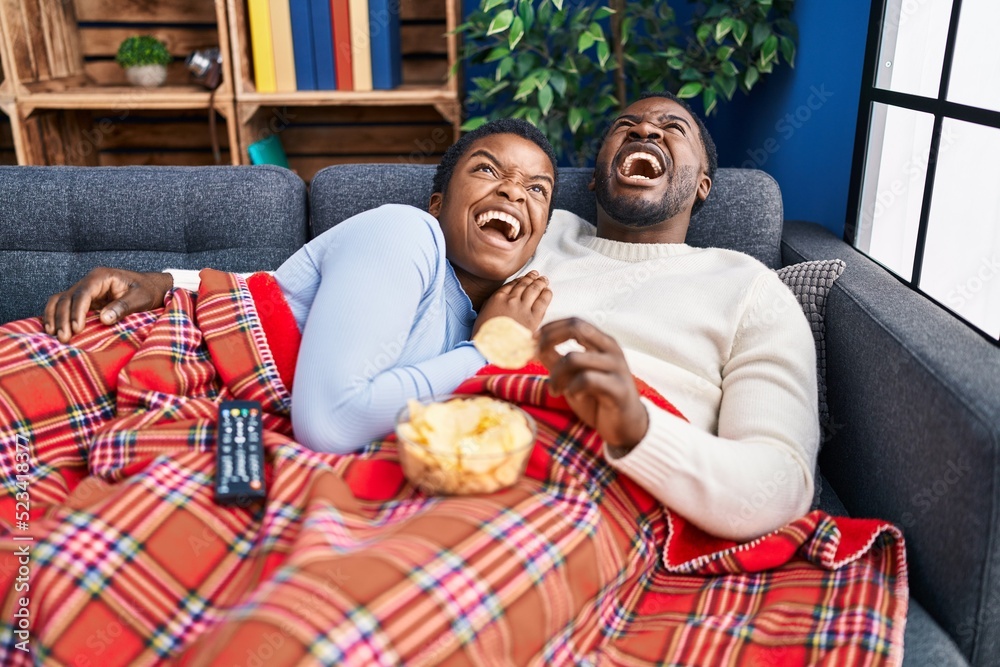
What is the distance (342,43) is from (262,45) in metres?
0.25

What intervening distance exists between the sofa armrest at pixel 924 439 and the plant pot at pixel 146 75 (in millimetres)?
2279

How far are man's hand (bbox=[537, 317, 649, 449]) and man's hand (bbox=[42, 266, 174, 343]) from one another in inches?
27.3

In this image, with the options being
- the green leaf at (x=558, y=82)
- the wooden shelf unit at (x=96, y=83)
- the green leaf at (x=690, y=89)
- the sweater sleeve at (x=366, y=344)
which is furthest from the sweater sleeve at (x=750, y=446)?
the wooden shelf unit at (x=96, y=83)

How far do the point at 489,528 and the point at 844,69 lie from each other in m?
1.58

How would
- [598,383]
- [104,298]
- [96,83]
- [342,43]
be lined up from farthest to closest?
[96,83]
[342,43]
[104,298]
[598,383]

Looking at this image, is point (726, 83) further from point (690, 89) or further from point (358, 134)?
point (358, 134)

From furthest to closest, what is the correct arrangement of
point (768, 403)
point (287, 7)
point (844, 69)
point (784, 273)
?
point (287, 7) → point (844, 69) → point (784, 273) → point (768, 403)

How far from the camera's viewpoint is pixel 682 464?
102 centimetres

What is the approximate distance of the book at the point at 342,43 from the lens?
238 centimetres

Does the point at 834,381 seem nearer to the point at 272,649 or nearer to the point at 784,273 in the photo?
the point at 784,273

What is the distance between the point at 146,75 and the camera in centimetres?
261

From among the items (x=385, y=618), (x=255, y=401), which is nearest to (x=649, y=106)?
(x=255, y=401)

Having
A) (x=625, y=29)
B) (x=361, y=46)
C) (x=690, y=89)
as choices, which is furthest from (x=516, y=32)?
(x=361, y=46)

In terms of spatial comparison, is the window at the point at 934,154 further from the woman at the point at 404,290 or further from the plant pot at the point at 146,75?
the plant pot at the point at 146,75
